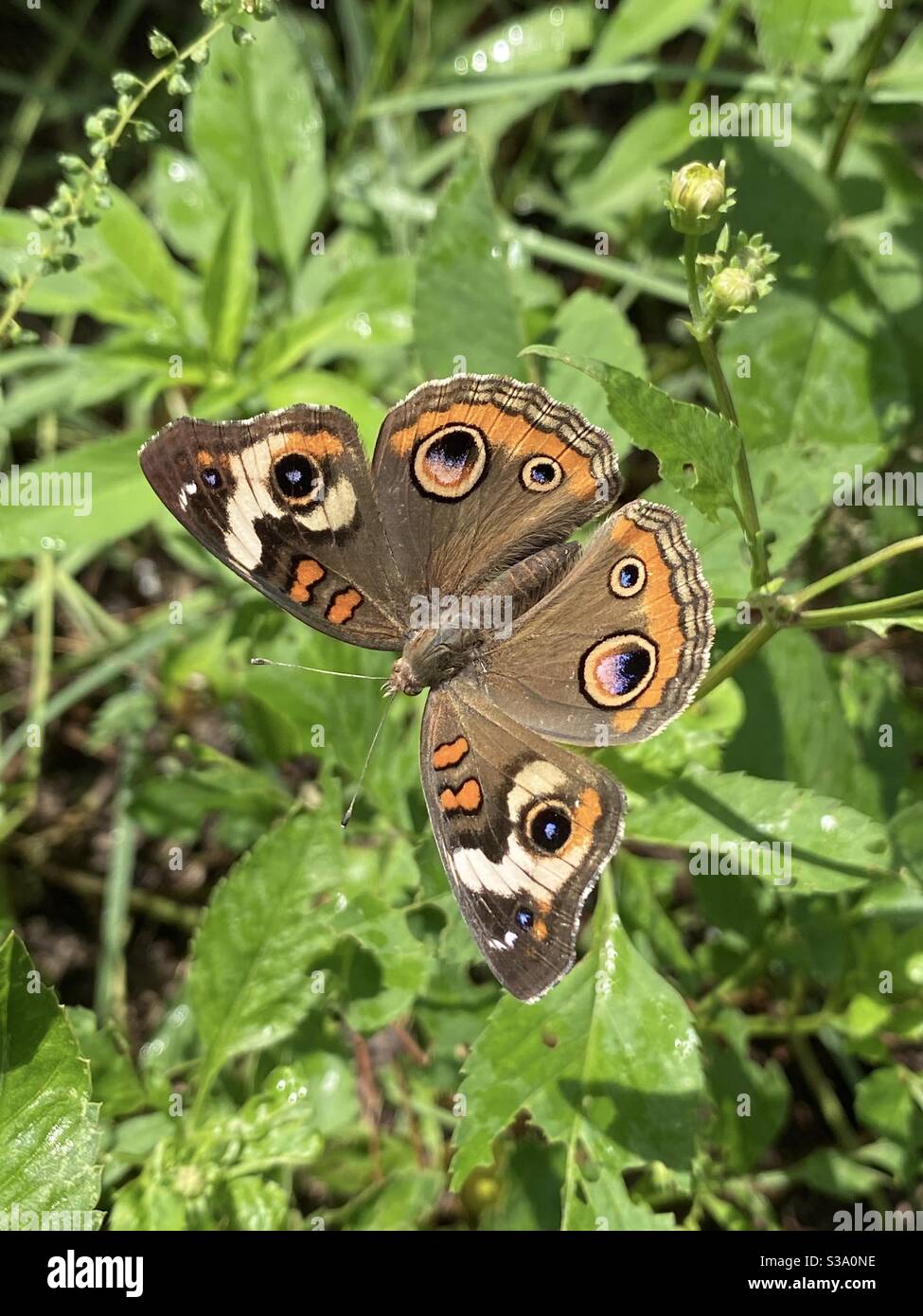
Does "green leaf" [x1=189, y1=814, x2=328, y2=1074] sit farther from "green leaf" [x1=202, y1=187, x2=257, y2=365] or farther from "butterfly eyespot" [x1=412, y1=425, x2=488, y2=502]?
"green leaf" [x1=202, y1=187, x2=257, y2=365]

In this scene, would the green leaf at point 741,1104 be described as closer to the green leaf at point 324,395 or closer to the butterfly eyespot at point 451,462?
the butterfly eyespot at point 451,462

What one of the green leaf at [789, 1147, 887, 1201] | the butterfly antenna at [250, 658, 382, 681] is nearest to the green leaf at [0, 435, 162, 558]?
the butterfly antenna at [250, 658, 382, 681]

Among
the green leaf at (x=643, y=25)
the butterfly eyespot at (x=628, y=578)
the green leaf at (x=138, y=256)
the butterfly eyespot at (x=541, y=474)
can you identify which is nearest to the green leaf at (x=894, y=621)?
the butterfly eyespot at (x=628, y=578)

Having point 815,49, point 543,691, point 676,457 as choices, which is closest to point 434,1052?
point 543,691

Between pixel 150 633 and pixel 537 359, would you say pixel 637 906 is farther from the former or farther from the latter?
pixel 150 633

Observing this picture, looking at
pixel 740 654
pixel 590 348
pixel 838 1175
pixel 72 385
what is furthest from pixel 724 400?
pixel 72 385

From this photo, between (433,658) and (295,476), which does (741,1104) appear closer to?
(433,658)
